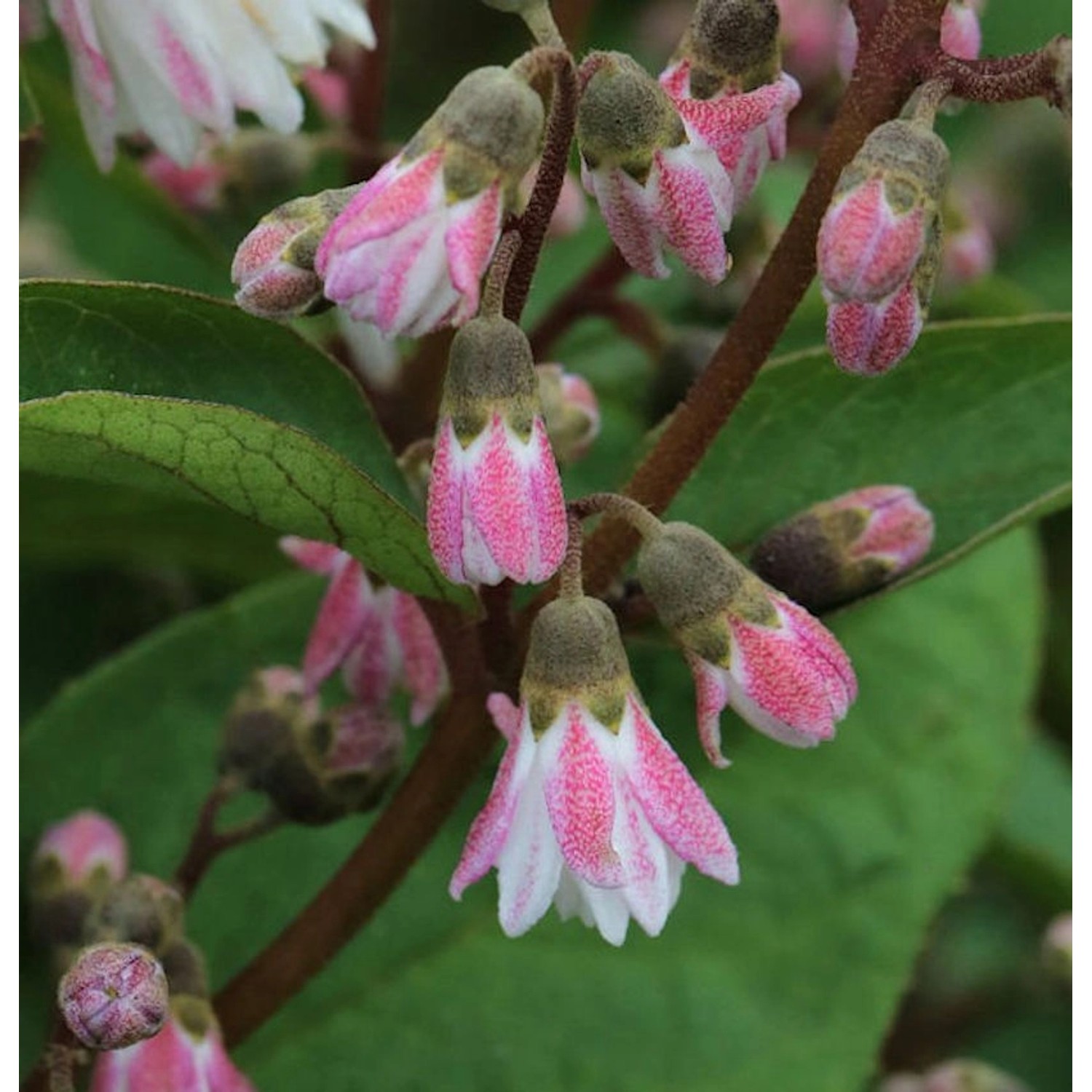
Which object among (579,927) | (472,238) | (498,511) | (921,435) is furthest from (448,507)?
(579,927)

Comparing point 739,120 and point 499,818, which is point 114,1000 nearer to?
point 499,818

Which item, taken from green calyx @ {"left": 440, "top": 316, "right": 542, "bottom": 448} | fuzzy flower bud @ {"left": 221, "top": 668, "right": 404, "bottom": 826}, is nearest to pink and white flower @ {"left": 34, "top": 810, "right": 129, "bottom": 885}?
fuzzy flower bud @ {"left": 221, "top": 668, "right": 404, "bottom": 826}

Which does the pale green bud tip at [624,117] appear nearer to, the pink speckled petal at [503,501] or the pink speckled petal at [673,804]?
the pink speckled petal at [503,501]

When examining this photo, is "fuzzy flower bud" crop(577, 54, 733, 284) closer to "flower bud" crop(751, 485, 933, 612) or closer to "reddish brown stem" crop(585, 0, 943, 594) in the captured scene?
"reddish brown stem" crop(585, 0, 943, 594)

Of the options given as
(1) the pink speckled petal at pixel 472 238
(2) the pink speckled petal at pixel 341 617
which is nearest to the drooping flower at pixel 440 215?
(1) the pink speckled petal at pixel 472 238

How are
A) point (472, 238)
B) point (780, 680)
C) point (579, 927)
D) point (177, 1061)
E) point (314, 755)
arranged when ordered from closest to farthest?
point (472, 238)
point (780, 680)
point (177, 1061)
point (314, 755)
point (579, 927)

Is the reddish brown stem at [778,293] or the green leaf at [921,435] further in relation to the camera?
the green leaf at [921,435]
